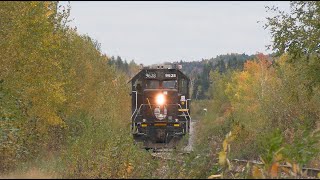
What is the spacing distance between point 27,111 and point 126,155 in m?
7.06

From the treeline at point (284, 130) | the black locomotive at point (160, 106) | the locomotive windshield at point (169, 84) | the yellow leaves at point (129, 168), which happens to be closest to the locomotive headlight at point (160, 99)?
the black locomotive at point (160, 106)

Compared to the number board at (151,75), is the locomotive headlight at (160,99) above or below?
below

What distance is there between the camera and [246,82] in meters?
64.8

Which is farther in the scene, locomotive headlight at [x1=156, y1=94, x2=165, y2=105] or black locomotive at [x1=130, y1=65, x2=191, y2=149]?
locomotive headlight at [x1=156, y1=94, x2=165, y2=105]

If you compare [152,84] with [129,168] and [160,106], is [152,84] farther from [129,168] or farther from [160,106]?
[129,168]

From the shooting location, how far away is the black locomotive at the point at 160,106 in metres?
24.5

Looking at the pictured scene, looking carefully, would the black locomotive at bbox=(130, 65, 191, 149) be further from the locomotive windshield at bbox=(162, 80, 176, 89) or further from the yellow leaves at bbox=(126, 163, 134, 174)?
the yellow leaves at bbox=(126, 163, 134, 174)

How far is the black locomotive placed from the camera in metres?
24.5

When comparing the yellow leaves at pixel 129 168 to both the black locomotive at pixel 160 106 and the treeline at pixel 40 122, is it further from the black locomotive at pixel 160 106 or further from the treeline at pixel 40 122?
the black locomotive at pixel 160 106

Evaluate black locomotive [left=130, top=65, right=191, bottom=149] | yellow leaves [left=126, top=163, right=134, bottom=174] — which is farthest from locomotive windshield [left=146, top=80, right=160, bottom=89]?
yellow leaves [left=126, top=163, right=134, bottom=174]

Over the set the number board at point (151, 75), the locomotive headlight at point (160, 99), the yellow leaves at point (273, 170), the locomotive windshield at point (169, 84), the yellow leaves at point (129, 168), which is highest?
the number board at point (151, 75)

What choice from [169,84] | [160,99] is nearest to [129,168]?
[160,99]

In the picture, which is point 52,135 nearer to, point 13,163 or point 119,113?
point 13,163

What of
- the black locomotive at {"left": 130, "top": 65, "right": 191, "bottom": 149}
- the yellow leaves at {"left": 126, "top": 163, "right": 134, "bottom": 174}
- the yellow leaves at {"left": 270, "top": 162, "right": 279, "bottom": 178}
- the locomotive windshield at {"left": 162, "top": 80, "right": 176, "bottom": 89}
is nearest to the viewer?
the yellow leaves at {"left": 270, "top": 162, "right": 279, "bottom": 178}
